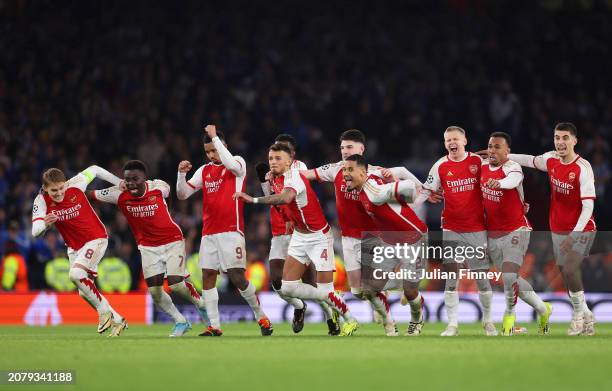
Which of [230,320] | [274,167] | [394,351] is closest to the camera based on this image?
[394,351]

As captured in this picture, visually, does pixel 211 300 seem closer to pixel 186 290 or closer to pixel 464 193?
pixel 186 290

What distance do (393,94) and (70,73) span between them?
7652 mm

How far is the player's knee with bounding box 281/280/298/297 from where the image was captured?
1383 cm

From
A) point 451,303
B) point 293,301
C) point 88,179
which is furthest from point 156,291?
point 451,303

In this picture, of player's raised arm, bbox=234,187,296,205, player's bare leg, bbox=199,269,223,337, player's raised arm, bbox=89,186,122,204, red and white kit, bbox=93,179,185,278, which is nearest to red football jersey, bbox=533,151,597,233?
player's raised arm, bbox=234,187,296,205

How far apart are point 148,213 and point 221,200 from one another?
0.98 meters

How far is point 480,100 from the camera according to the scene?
26.2 m

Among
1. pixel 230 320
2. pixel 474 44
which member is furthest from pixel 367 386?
pixel 474 44

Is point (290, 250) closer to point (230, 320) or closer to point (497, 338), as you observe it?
point (497, 338)

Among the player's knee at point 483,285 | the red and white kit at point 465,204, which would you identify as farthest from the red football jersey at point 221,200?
the player's knee at point 483,285

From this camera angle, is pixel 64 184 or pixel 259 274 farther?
pixel 259 274

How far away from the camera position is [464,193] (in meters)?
13.8

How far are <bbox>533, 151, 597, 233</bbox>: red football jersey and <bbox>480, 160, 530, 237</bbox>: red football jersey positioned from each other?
1.57ft

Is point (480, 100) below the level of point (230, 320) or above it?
above
